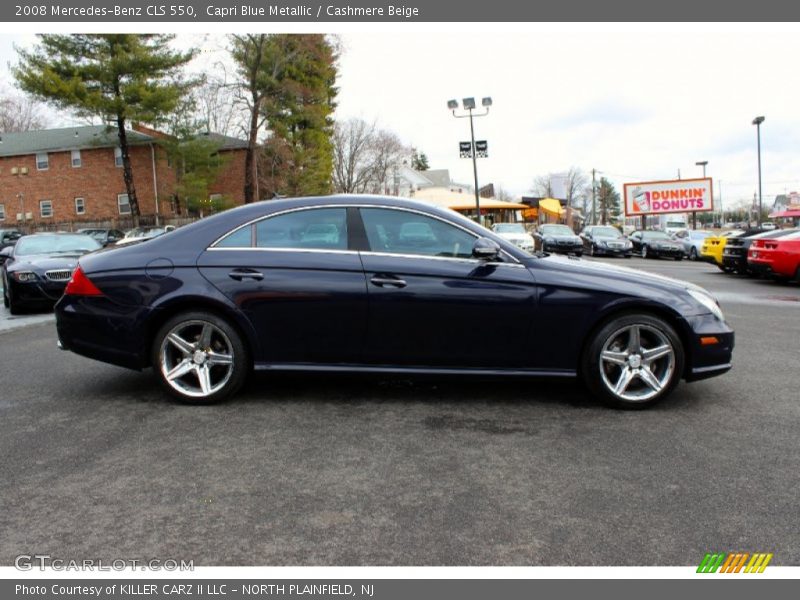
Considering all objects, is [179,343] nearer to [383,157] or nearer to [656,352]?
[656,352]

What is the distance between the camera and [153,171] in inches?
1821

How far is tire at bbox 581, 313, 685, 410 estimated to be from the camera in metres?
4.61

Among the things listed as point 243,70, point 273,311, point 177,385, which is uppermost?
point 243,70

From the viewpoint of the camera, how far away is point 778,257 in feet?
48.3

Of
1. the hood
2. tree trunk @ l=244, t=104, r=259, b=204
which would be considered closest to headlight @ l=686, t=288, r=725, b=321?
the hood

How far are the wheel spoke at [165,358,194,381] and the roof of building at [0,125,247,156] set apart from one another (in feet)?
140

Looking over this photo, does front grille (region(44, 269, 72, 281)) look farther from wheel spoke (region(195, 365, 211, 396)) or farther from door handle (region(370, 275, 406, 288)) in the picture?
door handle (region(370, 275, 406, 288))

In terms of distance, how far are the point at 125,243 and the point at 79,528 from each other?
282 cm

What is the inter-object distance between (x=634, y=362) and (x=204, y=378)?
10.3ft

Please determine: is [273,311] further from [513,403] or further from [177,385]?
[513,403]

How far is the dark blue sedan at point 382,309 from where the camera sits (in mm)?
4586

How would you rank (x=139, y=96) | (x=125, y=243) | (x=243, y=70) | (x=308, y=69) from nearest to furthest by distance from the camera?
(x=125, y=243)
(x=139, y=96)
(x=243, y=70)
(x=308, y=69)

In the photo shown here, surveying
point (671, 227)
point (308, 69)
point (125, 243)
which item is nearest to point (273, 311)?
point (125, 243)

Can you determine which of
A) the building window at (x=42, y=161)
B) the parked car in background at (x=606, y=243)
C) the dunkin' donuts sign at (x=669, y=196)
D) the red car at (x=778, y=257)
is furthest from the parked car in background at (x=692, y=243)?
the building window at (x=42, y=161)
